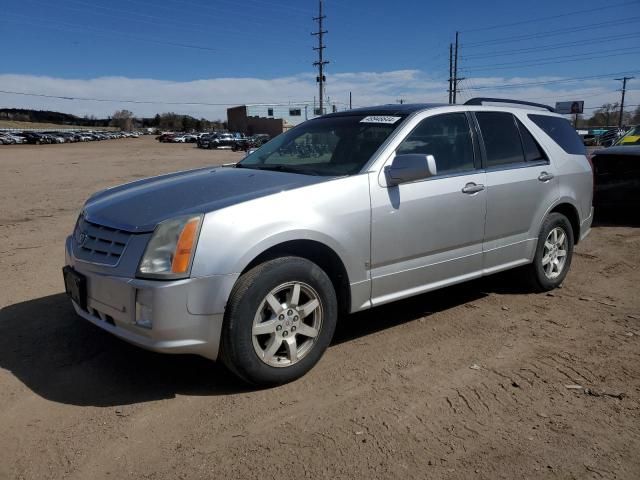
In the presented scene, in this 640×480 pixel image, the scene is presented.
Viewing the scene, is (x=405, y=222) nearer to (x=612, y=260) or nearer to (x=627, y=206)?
(x=612, y=260)

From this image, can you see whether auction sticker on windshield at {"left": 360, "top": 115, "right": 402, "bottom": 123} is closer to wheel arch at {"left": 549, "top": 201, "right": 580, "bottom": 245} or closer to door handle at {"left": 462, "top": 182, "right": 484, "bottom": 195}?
door handle at {"left": 462, "top": 182, "right": 484, "bottom": 195}

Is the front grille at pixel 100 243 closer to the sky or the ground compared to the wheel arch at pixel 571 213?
closer to the sky

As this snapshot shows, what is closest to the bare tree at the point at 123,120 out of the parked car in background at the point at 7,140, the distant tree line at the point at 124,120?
the distant tree line at the point at 124,120

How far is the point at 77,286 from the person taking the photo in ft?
11.2

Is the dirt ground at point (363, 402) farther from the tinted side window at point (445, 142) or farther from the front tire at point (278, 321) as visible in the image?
the tinted side window at point (445, 142)

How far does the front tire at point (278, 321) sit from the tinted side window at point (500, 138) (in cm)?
204

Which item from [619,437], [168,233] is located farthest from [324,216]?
[619,437]

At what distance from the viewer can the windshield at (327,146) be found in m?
4.05

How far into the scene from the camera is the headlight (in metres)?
3.01

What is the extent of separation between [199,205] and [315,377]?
133 cm

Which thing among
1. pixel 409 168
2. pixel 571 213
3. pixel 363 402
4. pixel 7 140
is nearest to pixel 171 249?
pixel 363 402

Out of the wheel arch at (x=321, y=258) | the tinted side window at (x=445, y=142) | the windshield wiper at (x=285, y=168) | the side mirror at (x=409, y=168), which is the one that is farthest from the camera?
the tinted side window at (x=445, y=142)

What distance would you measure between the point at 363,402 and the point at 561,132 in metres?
3.75

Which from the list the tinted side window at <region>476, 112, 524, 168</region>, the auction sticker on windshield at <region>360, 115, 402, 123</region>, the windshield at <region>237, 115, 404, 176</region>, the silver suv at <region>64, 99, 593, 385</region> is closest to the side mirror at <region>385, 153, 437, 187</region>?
the silver suv at <region>64, 99, 593, 385</region>
